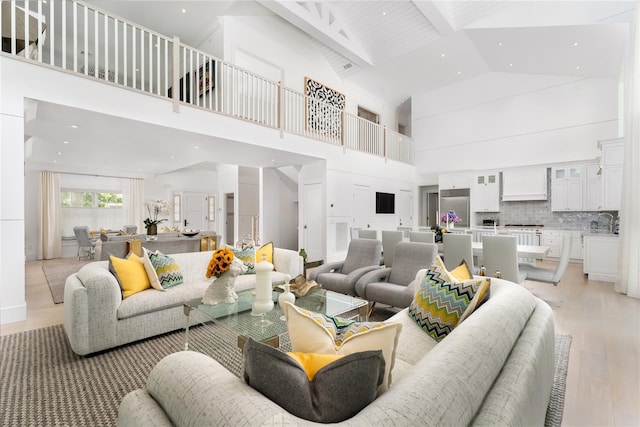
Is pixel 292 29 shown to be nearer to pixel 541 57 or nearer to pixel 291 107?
pixel 291 107

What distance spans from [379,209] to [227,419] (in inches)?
309

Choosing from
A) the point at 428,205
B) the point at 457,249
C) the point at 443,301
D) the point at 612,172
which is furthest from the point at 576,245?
the point at 443,301

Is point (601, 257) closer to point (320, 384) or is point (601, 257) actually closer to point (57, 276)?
point (320, 384)

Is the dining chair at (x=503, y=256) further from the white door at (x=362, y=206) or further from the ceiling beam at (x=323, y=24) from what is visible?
the ceiling beam at (x=323, y=24)

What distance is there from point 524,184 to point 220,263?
8.13 metres

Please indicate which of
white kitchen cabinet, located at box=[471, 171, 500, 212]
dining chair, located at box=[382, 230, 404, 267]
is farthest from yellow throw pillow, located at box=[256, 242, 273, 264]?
white kitchen cabinet, located at box=[471, 171, 500, 212]

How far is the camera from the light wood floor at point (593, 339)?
1.83 m

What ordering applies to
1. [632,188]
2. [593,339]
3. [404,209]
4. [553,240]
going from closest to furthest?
[593,339] → [632,188] → [553,240] → [404,209]

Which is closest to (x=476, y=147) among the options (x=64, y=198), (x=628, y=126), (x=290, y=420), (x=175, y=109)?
(x=628, y=126)

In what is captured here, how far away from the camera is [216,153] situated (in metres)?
5.98

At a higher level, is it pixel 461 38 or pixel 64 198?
pixel 461 38

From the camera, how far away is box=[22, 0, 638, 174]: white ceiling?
4812 mm

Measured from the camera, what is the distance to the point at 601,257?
503cm

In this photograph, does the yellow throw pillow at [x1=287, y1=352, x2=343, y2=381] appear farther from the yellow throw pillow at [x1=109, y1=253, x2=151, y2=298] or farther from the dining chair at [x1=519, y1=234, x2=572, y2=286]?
the dining chair at [x1=519, y1=234, x2=572, y2=286]
